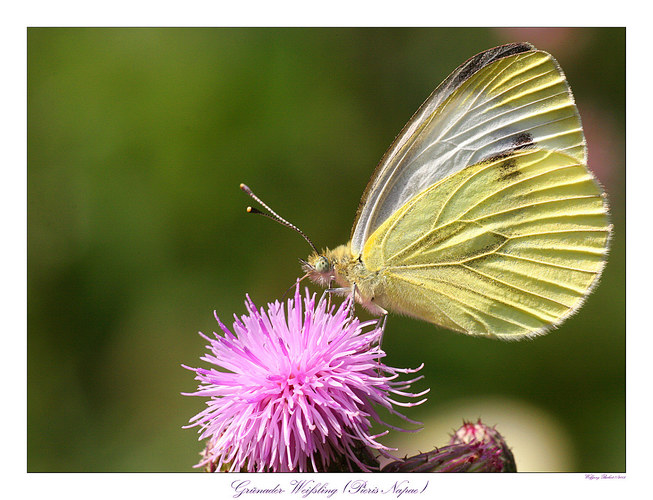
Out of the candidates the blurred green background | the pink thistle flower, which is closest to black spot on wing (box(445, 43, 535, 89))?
the blurred green background

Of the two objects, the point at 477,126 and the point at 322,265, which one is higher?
the point at 477,126

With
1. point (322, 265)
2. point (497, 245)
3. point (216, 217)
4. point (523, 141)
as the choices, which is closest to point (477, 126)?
point (523, 141)

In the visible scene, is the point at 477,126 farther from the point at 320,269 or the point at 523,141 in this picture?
the point at 320,269

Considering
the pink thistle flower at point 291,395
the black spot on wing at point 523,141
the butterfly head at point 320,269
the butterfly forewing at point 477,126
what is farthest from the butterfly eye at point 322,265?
the black spot on wing at point 523,141

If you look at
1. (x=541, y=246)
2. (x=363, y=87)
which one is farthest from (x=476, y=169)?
(x=363, y=87)

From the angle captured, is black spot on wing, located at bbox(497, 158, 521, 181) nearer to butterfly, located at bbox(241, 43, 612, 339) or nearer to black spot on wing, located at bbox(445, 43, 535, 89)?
butterfly, located at bbox(241, 43, 612, 339)

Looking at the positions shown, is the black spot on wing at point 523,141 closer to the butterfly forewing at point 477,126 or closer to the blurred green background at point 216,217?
the butterfly forewing at point 477,126

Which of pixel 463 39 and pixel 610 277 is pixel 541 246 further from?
pixel 463 39
